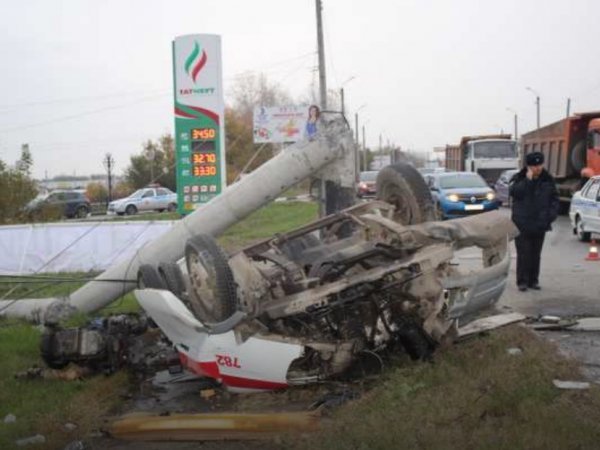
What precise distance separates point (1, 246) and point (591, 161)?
1693 cm

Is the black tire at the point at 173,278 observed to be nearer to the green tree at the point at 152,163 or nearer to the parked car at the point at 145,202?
the parked car at the point at 145,202

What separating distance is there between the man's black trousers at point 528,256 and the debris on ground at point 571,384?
4.50 meters

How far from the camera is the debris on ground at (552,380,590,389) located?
5.66 meters

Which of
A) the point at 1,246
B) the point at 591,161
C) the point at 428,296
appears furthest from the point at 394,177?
the point at 591,161

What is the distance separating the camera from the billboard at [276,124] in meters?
36.2

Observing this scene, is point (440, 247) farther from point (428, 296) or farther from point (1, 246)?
point (1, 246)

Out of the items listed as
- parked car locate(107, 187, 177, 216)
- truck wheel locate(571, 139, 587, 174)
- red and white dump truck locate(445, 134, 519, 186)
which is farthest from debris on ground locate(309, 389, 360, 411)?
parked car locate(107, 187, 177, 216)

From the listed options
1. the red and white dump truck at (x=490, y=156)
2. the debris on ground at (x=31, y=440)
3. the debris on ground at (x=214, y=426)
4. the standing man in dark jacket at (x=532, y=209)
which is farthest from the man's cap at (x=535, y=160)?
the red and white dump truck at (x=490, y=156)

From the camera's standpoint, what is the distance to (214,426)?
5.65 m

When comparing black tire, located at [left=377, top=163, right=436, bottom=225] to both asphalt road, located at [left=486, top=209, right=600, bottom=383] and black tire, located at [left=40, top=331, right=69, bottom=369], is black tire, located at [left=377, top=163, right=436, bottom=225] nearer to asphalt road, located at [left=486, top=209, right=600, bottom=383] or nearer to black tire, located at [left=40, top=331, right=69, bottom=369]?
asphalt road, located at [left=486, top=209, right=600, bottom=383]

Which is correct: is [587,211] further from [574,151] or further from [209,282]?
[209,282]

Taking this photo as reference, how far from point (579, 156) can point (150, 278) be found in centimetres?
2017

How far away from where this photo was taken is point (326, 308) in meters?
5.99

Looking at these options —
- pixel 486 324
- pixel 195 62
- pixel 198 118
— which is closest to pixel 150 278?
pixel 486 324
